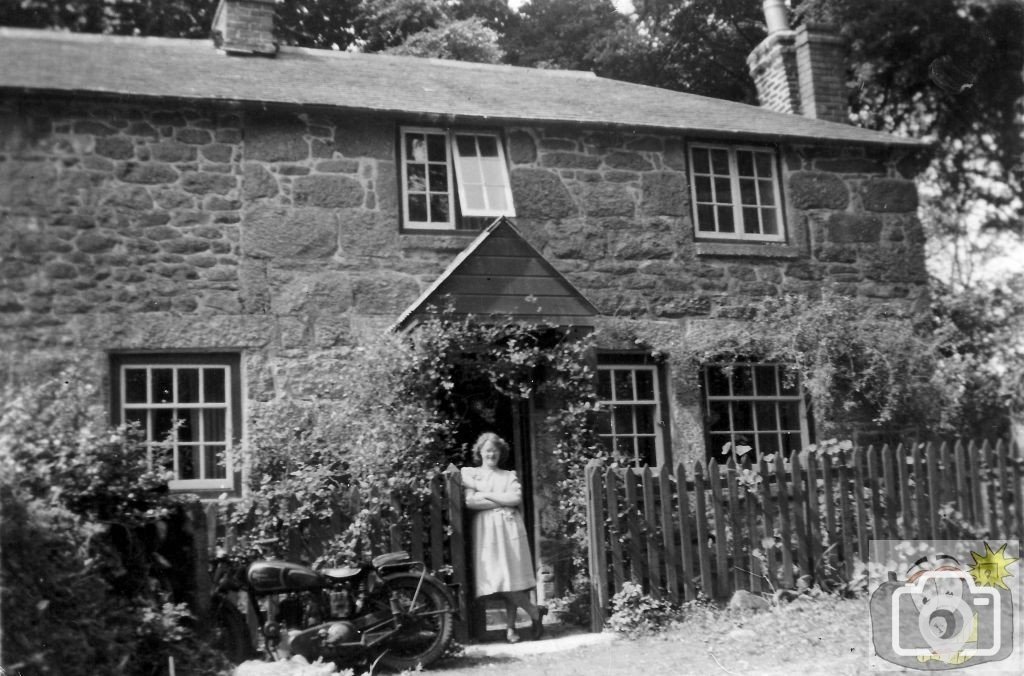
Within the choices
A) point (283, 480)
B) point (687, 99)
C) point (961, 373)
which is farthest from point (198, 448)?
point (961, 373)

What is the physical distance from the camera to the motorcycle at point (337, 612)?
23.0ft

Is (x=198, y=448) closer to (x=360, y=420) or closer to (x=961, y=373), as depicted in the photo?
(x=360, y=420)

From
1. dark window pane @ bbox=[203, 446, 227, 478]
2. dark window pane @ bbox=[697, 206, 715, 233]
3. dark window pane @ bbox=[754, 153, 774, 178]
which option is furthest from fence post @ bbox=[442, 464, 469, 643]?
dark window pane @ bbox=[754, 153, 774, 178]

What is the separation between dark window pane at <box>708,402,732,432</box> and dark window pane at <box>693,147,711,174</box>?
2852 millimetres

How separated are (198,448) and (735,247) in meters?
6.47

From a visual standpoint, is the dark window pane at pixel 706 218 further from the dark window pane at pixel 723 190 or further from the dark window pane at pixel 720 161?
the dark window pane at pixel 720 161

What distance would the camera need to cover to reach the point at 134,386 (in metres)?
10.5

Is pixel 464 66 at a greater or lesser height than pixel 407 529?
greater

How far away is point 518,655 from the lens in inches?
307

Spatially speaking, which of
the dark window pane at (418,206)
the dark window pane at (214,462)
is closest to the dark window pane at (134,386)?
the dark window pane at (214,462)

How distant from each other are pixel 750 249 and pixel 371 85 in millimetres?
4875

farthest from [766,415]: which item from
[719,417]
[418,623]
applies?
[418,623]

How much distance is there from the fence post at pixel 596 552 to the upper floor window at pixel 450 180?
158 inches

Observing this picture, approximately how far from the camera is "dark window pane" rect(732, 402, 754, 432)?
481 inches
